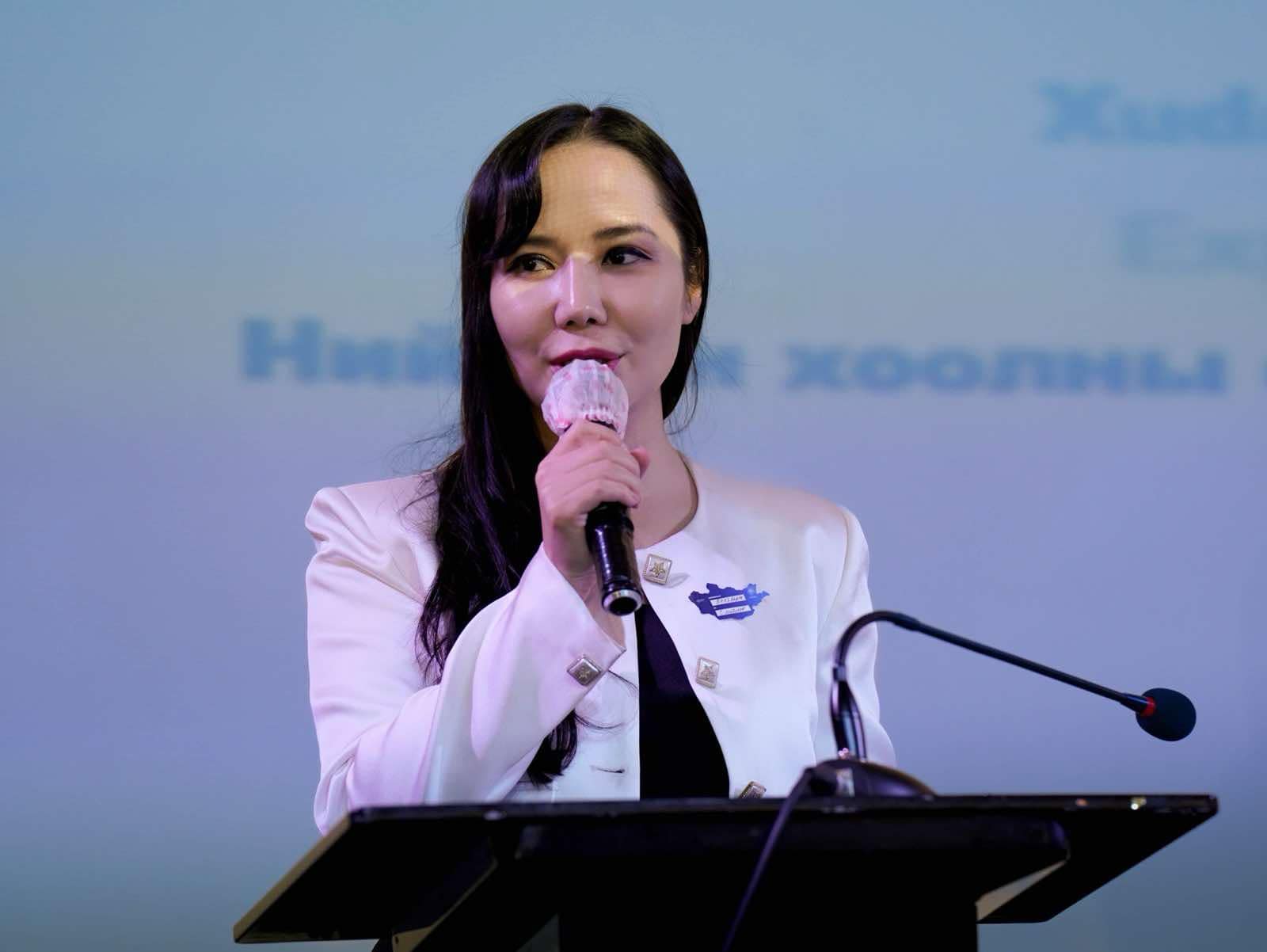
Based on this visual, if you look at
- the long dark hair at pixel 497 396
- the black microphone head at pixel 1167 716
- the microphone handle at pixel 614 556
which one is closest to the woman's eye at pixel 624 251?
the long dark hair at pixel 497 396

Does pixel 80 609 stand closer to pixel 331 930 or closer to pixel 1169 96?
pixel 331 930

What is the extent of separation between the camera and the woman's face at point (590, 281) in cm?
202

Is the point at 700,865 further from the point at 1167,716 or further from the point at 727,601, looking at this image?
the point at 727,601

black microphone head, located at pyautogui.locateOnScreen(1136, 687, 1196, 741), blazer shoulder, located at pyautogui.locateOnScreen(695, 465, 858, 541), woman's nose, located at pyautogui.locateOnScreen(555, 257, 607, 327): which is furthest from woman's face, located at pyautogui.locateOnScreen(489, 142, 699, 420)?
black microphone head, located at pyautogui.locateOnScreen(1136, 687, 1196, 741)

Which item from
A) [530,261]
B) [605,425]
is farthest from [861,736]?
[530,261]

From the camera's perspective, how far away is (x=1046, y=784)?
269 cm

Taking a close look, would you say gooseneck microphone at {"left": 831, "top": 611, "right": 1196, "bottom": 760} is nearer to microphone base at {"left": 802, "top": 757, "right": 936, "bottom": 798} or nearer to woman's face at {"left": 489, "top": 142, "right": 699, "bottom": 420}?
microphone base at {"left": 802, "top": 757, "right": 936, "bottom": 798}

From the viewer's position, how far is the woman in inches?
64.6

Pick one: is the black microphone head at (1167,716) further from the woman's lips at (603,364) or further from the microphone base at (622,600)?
the woman's lips at (603,364)

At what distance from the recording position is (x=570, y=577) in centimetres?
164

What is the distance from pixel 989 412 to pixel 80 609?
4.96ft

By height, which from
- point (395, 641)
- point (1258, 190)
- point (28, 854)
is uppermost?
point (1258, 190)

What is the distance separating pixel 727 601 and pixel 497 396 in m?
0.41

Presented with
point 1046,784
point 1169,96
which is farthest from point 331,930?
point 1169,96
